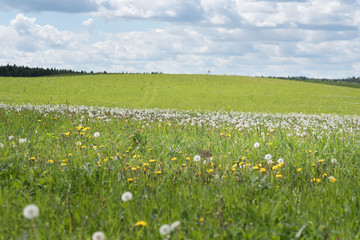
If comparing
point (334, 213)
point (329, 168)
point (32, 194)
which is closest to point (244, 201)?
point (334, 213)

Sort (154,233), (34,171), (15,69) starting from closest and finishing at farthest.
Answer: (154,233), (34,171), (15,69)

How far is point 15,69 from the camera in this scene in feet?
358

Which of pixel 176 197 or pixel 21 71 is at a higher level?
pixel 21 71

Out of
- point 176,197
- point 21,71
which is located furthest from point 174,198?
point 21,71

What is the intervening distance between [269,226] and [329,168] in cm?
267

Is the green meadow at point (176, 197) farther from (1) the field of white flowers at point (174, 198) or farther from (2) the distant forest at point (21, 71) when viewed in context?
(2) the distant forest at point (21, 71)

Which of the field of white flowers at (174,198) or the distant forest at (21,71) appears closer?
the field of white flowers at (174,198)

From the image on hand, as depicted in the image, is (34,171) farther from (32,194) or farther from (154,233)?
(154,233)

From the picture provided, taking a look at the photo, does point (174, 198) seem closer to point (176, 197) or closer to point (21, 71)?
point (176, 197)

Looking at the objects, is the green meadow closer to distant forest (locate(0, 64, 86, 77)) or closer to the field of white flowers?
the field of white flowers

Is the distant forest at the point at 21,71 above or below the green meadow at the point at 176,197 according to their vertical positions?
above

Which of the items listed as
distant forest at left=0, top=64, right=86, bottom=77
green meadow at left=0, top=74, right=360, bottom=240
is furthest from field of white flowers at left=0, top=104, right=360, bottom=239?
distant forest at left=0, top=64, right=86, bottom=77

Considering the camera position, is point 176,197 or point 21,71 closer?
point 176,197

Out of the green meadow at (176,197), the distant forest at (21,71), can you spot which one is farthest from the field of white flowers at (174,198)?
the distant forest at (21,71)
